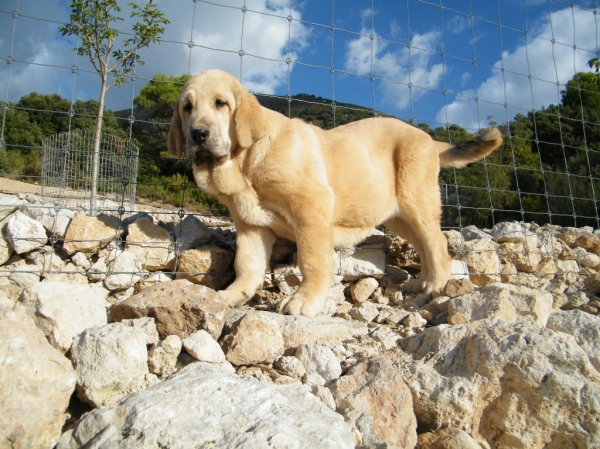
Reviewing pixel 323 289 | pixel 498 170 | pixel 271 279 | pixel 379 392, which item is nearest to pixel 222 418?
pixel 379 392

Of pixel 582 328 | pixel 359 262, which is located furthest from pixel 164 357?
pixel 359 262

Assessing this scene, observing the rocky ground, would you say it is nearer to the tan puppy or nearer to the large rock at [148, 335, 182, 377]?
the large rock at [148, 335, 182, 377]

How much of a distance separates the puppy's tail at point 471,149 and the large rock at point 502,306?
2030mm

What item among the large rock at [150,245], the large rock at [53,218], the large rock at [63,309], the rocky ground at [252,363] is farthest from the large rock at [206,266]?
the large rock at [63,309]

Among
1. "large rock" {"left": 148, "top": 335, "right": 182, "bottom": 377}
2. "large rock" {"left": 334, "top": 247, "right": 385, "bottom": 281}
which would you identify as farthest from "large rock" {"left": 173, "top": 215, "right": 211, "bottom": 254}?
"large rock" {"left": 148, "top": 335, "right": 182, "bottom": 377}

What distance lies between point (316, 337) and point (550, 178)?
54.3 feet

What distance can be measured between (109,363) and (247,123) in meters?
2.33

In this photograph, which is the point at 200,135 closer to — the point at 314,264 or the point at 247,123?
the point at 247,123

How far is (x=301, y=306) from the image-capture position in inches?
150

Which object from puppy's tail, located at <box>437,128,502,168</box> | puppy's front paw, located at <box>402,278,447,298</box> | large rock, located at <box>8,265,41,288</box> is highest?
puppy's tail, located at <box>437,128,502,168</box>

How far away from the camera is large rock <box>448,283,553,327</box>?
3490mm

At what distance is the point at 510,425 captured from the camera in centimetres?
257

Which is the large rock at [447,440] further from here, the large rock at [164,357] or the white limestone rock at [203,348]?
the large rock at [164,357]

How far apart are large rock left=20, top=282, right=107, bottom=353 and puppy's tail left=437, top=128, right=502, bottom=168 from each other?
3820 millimetres
